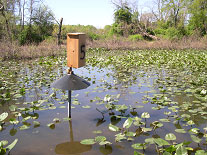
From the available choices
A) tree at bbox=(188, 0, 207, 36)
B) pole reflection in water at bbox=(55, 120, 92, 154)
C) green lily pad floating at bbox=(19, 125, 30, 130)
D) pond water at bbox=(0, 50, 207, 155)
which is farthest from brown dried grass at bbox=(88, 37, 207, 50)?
pole reflection in water at bbox=(55, 120, 92, 154)

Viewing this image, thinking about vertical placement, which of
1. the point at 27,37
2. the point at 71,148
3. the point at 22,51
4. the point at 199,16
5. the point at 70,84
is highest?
the point at 199,16

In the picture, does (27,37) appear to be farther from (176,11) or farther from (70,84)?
(176,11)

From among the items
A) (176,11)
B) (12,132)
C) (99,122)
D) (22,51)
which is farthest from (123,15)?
(12,132)

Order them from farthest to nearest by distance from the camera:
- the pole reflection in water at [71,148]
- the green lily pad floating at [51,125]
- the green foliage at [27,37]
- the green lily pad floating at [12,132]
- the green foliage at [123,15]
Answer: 1. the green foliage at [123,15]
2. the green foliage at [27,37]
3. the green lily pad floating at [51,125]
4. the green lily pad floating at [12,132]
5. the pole reflection in water at [71,148]

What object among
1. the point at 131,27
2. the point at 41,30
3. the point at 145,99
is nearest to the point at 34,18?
the point at 41,30

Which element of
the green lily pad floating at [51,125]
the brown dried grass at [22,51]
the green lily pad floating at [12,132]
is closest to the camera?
the green lily pad floating at [12,132]

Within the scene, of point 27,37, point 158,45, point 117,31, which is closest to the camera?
point 158,45

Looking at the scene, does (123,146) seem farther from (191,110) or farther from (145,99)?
(145,99)

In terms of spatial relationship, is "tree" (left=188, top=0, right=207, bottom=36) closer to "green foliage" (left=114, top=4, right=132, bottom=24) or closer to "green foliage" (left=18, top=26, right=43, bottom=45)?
"green foliage" (left=114, top=4, right=132, bottom=24)

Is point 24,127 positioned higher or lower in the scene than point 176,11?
lower

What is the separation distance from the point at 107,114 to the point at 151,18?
3136 centimetres

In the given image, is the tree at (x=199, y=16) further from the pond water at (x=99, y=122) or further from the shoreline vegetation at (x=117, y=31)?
the pond water at (x=99, y=122)

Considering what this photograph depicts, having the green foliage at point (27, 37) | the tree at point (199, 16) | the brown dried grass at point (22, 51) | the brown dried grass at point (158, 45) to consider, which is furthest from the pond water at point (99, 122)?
the tree at point (199, 16)

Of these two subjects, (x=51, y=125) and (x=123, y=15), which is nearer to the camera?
(x=51, y=125)
